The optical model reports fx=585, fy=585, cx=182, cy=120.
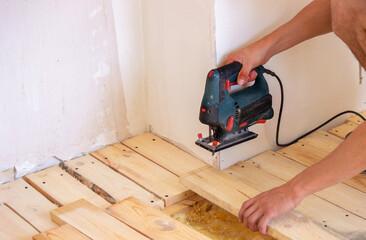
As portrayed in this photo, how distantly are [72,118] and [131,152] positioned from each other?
0.94 feet

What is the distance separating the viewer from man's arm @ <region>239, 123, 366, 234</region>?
1.68 metres

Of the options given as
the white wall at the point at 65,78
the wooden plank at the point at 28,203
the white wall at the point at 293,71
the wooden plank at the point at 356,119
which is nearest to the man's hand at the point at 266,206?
the white wall at the point at 293,71

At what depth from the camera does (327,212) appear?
6.64ft

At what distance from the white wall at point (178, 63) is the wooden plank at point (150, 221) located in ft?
1.37

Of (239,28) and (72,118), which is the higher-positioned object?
(239,28)

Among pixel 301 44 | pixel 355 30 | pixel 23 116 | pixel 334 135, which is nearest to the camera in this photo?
pixel 355 30

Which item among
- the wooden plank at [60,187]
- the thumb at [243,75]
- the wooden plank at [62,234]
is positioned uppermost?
the thumb at [243,75]

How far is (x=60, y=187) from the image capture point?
7.25ft

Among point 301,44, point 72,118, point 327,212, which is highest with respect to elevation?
point 301,44

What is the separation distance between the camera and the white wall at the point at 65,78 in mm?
2133

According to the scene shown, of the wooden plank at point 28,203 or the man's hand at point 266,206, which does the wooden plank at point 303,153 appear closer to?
the man's hand at point 266,206

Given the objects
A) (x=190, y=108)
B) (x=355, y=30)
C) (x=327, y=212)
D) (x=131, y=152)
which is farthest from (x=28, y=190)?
(x=355, y=30)

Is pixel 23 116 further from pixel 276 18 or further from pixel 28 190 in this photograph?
pixel 276 18

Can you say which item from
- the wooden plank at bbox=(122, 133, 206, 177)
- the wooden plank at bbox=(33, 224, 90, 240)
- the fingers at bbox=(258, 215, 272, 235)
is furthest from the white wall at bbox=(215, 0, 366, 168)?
the wooden plank at bbox=(33, 224, 90, 240)
